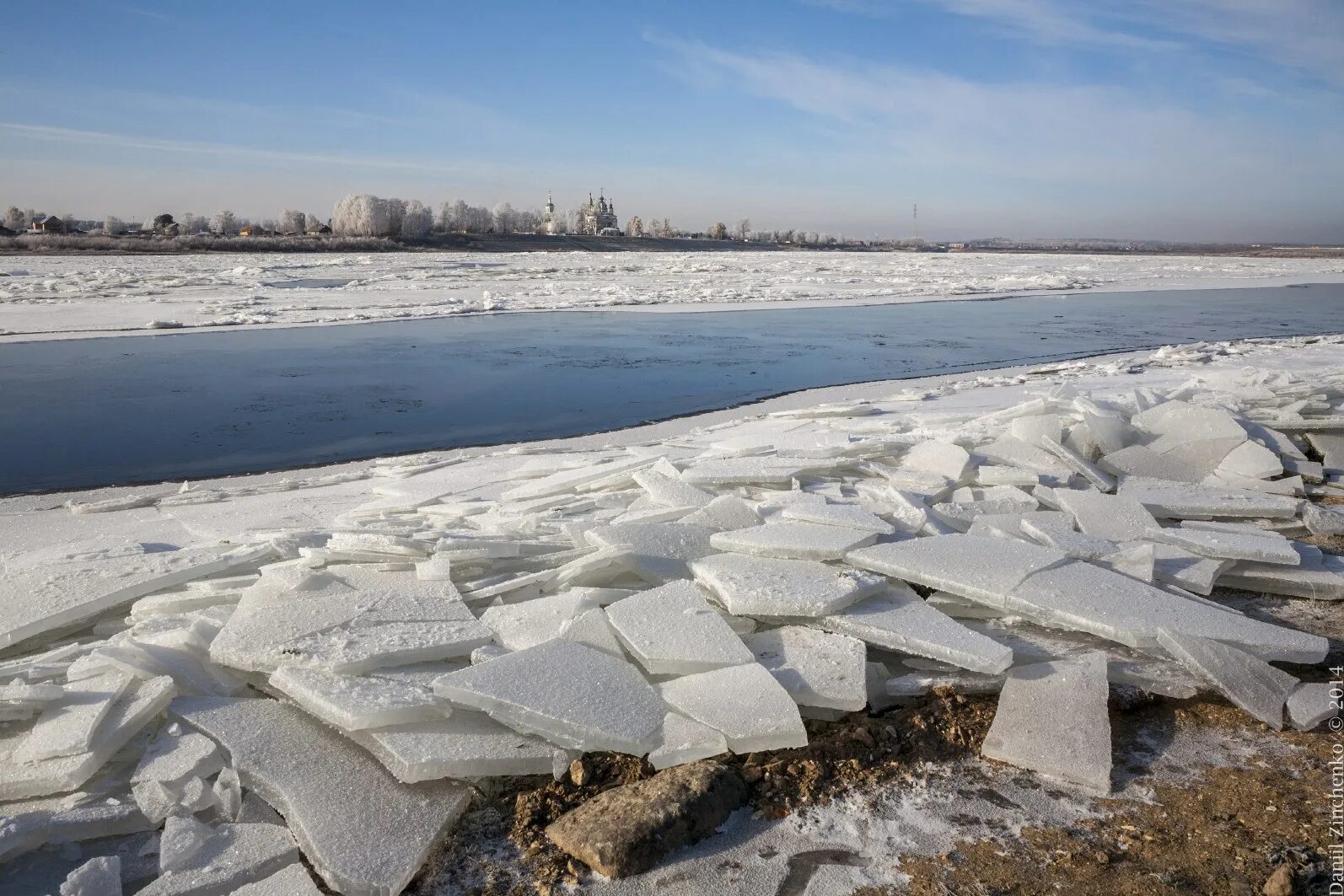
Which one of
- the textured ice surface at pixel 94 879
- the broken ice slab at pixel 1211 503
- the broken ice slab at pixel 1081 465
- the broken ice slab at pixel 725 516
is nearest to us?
the textured ice surface at pixel 94 879

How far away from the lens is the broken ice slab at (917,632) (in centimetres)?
234

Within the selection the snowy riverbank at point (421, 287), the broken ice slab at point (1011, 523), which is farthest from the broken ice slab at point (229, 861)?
the snowy riverbank at point (421, 287)

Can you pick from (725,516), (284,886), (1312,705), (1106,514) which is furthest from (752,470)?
(284,886)

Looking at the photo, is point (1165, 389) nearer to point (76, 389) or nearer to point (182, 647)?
point (182, 647)

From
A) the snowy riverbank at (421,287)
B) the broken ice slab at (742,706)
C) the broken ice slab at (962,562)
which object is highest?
the snowy riverbank at (421,287)

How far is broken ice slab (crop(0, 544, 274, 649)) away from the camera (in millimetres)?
2639

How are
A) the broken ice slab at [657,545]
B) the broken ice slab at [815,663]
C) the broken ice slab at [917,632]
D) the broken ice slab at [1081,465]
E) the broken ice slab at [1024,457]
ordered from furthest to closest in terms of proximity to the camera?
the broken ice slab at [1024,457] < the broken ice slab at [1081,465] < the broken ice slab at [657,545] < the broken ice slab at [917,632] < the broken ice slab at [815,663]

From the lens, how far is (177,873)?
1.71m

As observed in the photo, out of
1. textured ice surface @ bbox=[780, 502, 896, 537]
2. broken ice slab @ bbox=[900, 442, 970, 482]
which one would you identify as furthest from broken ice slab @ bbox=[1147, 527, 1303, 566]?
textured ice surface @ bbox=[780, 502, 896, 537]

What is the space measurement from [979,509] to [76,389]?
8.29 m

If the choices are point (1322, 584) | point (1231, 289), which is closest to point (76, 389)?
point (1322, 584)

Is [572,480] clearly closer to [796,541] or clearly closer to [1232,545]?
[796,541]

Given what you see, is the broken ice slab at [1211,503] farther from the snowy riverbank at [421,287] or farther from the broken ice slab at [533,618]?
the snowy riverbank at [421,287]

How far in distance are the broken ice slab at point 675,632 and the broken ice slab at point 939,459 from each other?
1.82 meters
